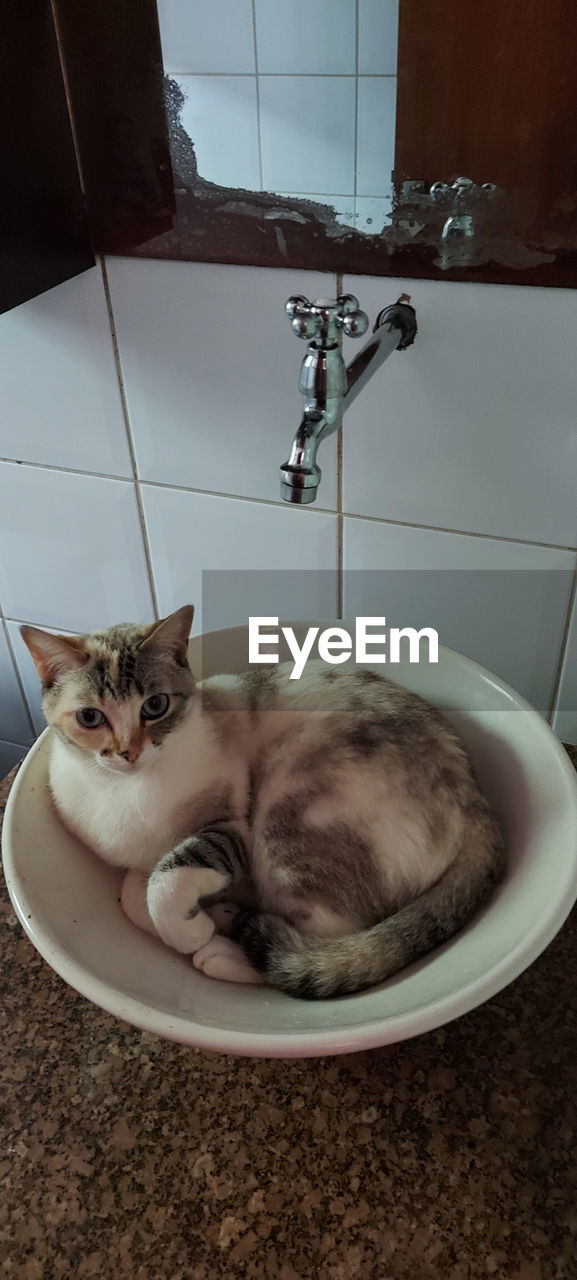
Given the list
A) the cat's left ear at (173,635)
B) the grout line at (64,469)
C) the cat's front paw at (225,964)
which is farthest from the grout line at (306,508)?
the cat's front paw at (225,964)

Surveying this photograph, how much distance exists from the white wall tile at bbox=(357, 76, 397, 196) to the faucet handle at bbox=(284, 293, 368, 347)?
6.0 inches

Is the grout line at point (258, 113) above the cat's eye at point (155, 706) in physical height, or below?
above

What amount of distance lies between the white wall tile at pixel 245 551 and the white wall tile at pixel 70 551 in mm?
40

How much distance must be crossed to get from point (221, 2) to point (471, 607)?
602mm

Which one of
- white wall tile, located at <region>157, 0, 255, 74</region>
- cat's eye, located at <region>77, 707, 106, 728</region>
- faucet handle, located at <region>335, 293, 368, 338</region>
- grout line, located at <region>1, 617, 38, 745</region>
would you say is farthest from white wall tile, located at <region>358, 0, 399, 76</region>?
grout line, located at <region>1, 617, 38, 745</region>

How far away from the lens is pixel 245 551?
3.40 feet

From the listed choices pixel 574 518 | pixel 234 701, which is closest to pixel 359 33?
pixel 574 518

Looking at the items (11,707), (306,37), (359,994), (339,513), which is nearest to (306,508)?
(339,513)

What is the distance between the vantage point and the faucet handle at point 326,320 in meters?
0.67

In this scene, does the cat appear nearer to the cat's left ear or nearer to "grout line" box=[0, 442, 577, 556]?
the cat's left ear

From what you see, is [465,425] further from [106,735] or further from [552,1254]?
[552,1254]

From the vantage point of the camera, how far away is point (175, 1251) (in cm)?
59

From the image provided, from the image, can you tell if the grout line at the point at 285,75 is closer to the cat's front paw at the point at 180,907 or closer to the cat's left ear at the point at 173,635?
the cat's left ear at the point at 173,635

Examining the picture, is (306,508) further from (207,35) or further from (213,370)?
(207,35)
